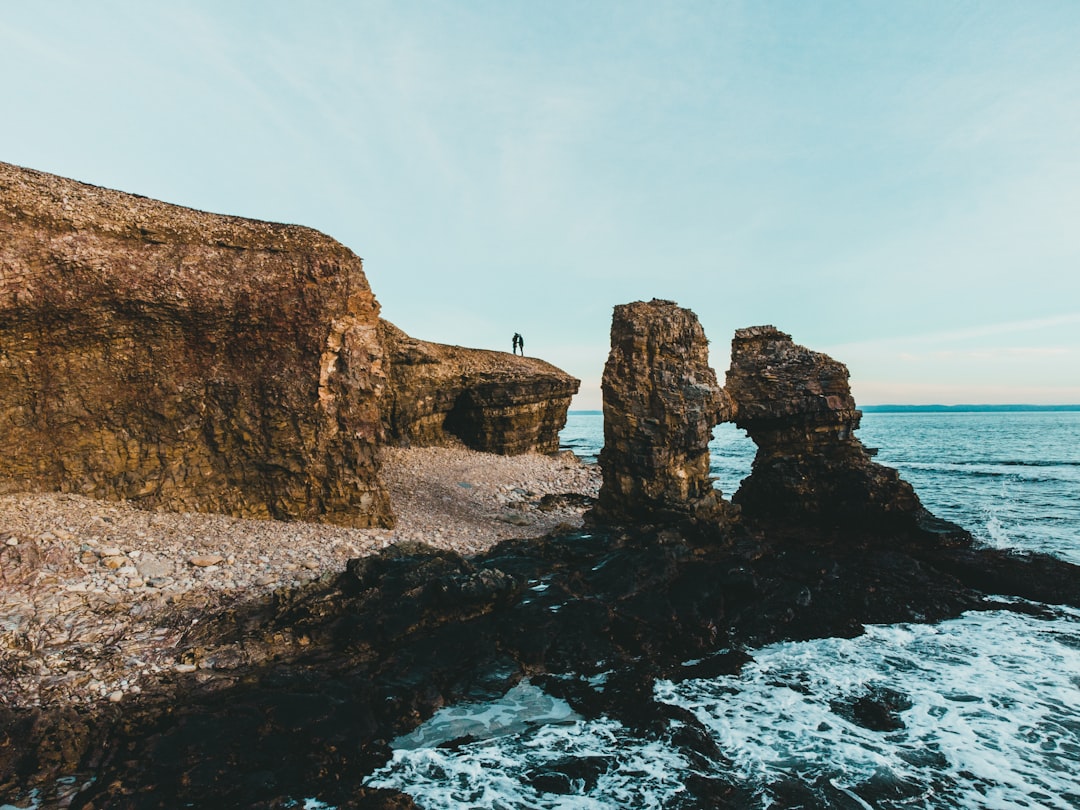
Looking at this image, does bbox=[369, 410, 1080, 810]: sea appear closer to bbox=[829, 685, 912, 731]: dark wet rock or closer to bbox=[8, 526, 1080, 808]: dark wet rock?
bbox=[829, 685, 912, 731]: dark wet rock

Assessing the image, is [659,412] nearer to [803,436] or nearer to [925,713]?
[803,436]

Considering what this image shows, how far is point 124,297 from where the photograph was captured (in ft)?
50.8

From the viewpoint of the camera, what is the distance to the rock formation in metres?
20.2

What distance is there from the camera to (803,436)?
2119cm

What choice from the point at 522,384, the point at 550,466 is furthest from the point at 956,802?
the point at 522,384

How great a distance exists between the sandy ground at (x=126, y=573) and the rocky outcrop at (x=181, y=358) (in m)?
1.04

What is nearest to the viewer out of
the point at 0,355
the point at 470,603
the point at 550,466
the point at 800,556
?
the point at 470,603

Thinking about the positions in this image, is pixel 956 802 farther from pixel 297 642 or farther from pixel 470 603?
pixel 297 642

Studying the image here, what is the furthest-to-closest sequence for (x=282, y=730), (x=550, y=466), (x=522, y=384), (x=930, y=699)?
1. (x=522, y=384)
2. (x=550, y=466)
3. (x=930, y=699)
4. (x=282, y=730)

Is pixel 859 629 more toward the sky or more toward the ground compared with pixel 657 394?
more toward the ground

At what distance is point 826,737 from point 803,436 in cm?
1429

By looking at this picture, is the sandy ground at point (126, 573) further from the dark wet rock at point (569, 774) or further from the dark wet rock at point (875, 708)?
the dark wet rock at point (875, 708)

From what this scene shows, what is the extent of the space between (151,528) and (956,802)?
1756 centimetres

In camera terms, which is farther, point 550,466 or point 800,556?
point 550,466
